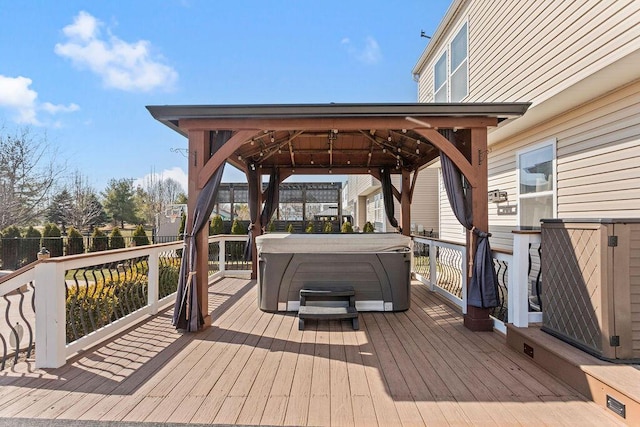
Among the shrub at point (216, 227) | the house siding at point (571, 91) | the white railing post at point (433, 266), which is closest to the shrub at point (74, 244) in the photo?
the shrub at point (216, 227)

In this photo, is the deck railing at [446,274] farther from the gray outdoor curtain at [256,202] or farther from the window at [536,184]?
the gray outdoor curtain at [256,202]

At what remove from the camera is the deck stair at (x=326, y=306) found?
386cm

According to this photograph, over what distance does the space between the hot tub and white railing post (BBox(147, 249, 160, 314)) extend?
4.25 ft

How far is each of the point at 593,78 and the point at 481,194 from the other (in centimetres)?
164

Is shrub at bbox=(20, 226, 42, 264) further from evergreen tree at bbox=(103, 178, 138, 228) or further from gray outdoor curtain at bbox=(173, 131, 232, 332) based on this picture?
evergreen tree at bbox=(103, 178, 138, 228)

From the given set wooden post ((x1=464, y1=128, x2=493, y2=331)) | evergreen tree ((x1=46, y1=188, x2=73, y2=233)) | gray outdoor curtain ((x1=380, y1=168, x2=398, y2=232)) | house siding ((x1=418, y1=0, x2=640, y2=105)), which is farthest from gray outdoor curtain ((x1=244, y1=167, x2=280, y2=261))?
evergreen tree ((x1=46, y1=188, x2=73, y2=233))

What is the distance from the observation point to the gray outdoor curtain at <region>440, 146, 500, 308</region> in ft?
12.0

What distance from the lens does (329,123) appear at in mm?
3832

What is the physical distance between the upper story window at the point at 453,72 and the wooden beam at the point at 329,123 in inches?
140

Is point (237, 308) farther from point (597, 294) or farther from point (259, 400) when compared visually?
point (597, 294)

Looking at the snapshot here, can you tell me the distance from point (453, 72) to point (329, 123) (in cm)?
508

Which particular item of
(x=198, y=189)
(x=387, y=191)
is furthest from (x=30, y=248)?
(x=387, y=191)

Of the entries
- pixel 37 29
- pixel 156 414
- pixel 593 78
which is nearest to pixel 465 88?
pixel 593 78

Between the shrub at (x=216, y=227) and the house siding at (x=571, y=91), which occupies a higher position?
the house siding at (x=571, y=91)
